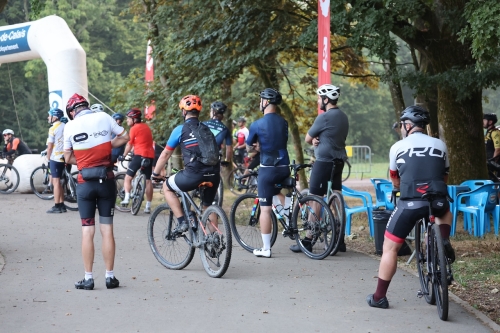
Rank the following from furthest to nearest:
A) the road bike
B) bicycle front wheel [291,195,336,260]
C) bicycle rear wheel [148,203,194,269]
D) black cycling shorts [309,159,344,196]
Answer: the road bike, black cycling shorts [309,159,344,196], bicycle front wheel [291,195,336,260], bicycle rear wheel [148,203,194,269]

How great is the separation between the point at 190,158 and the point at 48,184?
11.1 m

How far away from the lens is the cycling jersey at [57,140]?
632 inches

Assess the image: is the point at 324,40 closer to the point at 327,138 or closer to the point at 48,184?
the point at 327,138

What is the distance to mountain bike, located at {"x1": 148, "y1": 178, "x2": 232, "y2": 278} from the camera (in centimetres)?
888

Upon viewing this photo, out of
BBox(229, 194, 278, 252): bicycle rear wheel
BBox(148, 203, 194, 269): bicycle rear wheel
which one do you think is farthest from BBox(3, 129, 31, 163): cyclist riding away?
BBox(148, 203, 194, 269): bicycle rear wheel

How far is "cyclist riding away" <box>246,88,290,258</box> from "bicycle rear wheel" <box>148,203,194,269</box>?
3.90ft

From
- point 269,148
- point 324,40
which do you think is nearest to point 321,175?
point 269,148

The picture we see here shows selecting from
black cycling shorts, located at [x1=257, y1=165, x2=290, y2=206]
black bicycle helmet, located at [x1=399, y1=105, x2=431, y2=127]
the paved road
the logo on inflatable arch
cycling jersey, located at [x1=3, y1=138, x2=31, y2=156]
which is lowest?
the paved road

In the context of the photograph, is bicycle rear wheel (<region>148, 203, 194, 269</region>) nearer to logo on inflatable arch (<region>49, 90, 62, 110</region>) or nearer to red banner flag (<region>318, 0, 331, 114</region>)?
red banner flag (<region>318, 0, 331, 114</region>)

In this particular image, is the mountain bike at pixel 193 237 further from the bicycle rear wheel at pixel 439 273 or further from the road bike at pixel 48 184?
the road bike at pixel 48 184

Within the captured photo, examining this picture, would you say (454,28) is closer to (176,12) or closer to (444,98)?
(444,98)

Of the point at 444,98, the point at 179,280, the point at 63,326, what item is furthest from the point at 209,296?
the point at 444,98

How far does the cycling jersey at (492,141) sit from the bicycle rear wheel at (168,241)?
779 centimetres

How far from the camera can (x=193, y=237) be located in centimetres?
922
